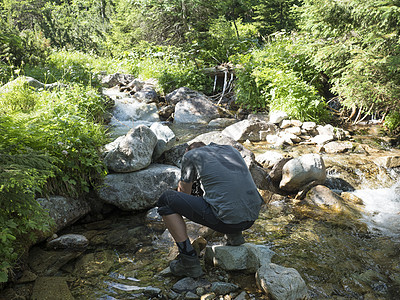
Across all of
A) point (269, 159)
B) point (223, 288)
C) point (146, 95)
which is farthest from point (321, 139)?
Result: point (146, 95)

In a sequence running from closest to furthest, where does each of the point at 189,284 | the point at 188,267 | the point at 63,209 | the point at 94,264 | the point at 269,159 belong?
the point at 189,284
the point at 188,267
the point at 94,264
the point at 63,209
the point at 269,159

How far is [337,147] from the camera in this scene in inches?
301

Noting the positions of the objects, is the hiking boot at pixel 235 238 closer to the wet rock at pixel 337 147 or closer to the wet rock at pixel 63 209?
the wet rock at pixel 63 209

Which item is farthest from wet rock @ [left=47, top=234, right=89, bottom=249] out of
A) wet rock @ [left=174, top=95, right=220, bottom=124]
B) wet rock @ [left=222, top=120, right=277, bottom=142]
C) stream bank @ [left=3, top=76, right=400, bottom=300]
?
wet rock @ [left=174, top=95, right=220, bottom=124]

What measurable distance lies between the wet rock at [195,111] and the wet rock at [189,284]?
7648 millimetres

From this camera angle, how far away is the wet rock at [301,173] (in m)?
5.73

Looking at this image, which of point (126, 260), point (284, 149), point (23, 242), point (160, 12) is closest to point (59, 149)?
point (23, 242)

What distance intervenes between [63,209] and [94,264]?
107 cm

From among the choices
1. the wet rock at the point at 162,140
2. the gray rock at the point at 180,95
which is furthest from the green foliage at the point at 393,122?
the wet rock at the point at 162,140

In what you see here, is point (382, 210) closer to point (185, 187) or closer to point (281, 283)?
point (281, 283)

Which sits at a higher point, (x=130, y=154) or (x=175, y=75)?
(x=175, y=75)

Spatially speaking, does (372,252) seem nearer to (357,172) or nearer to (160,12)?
(357,172)

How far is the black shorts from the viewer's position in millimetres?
3230

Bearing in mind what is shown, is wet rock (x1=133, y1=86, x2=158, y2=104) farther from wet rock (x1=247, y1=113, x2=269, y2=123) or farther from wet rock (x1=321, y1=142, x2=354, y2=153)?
wet rock (x1=321, y1=142, x2=354, y2=153)
